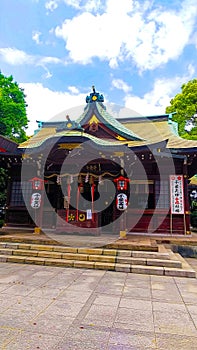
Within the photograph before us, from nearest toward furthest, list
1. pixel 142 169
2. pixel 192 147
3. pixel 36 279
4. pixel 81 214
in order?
1. pixel 36 279
2. pixel 192 147
3. pixel 81 214
4. pixel 142 169

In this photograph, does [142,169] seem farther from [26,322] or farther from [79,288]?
[26,322]

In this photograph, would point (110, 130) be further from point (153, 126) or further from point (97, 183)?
point (153, 126)

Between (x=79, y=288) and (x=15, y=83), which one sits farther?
(x=15, y=83)

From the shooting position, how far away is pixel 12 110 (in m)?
19.8

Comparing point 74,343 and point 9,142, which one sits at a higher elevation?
point 9,142

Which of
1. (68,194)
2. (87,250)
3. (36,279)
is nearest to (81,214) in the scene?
(68,194)

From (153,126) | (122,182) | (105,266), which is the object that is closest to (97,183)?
(122,182)

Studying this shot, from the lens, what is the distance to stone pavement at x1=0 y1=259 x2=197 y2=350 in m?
2.67

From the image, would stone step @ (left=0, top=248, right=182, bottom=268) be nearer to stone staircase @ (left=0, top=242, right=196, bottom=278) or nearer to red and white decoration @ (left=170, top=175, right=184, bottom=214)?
stone staircase @ (left=0, top=242, right=196, bottom=278)

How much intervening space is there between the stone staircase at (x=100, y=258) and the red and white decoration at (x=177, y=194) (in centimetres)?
331

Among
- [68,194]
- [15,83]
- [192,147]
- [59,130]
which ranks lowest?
[68,194]

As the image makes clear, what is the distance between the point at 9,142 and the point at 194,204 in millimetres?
14527

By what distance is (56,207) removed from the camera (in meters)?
11.0

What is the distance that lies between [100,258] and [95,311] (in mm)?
2958
